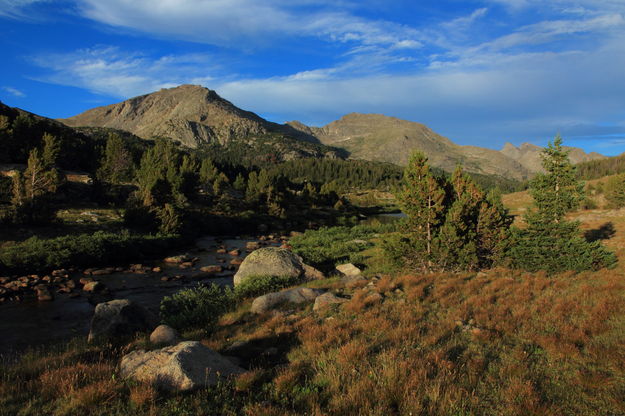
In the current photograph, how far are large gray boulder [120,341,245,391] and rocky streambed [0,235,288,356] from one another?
24.1 feet

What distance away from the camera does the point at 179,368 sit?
6027 mm

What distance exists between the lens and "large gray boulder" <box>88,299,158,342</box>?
1134cm

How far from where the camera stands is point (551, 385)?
6059 millimetres

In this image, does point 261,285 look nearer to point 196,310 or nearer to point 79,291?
point 196,310

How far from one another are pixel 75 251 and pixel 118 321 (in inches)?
873

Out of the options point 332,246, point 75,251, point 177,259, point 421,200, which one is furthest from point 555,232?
point 75,251

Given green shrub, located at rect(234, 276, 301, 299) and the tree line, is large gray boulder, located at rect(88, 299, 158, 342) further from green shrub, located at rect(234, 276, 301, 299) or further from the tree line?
the tree line

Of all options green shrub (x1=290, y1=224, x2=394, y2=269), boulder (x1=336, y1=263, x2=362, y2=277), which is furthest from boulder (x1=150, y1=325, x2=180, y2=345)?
green shrub (x1=290, y1=224, x2=394, y2=269)

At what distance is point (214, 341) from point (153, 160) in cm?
6949

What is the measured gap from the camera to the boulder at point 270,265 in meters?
21.5

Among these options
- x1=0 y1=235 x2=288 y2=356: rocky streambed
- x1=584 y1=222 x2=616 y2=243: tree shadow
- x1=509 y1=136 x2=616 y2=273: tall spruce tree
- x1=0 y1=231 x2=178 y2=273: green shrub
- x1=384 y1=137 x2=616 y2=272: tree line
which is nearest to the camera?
x1=0 y1=235 x2=288 y2=356: rocky streambed

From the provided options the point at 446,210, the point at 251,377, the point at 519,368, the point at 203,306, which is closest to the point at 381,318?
the point at 519,368

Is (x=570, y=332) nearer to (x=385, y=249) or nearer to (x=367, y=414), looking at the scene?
(x=367, y=414)

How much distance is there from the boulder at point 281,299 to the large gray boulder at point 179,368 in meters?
6.14
